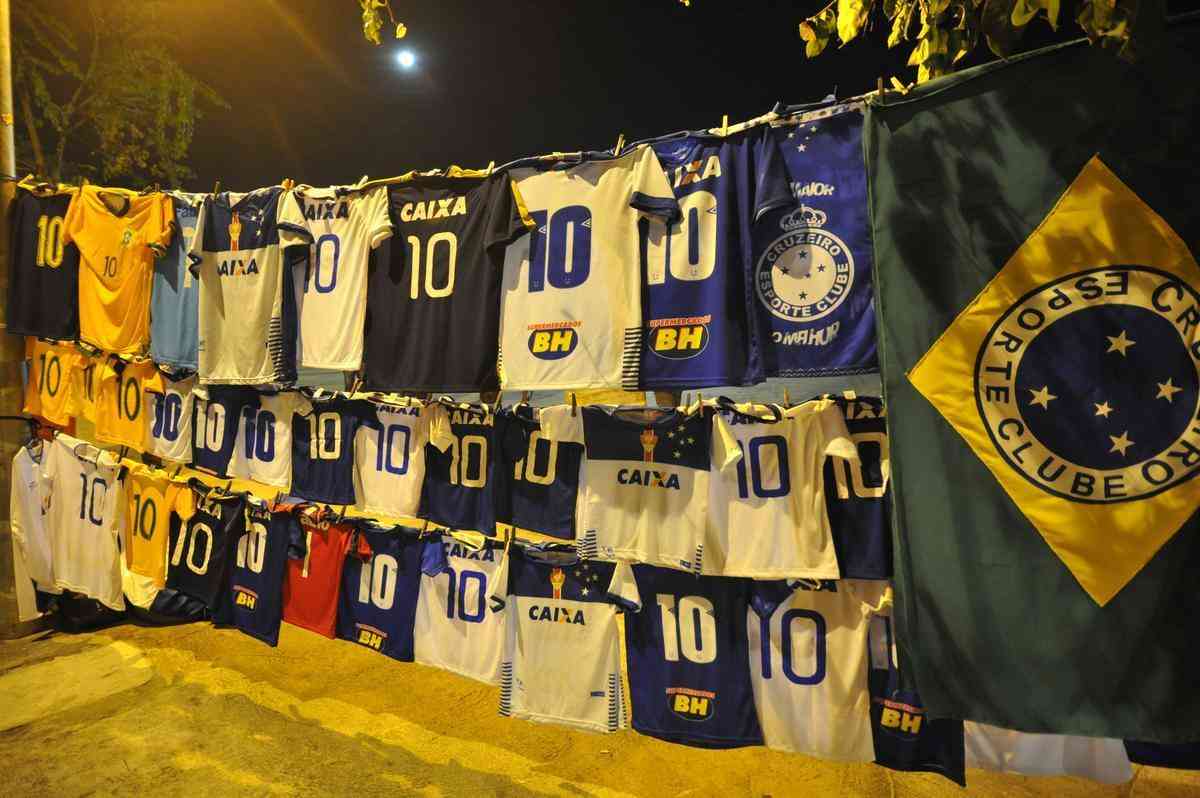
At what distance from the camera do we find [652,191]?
3.08 meters

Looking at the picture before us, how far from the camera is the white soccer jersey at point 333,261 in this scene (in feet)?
12.6

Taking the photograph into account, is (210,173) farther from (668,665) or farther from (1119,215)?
(1119,215)

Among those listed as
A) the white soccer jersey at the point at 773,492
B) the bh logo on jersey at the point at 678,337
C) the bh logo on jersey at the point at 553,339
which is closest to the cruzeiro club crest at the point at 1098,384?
the white soccer jersey at the point at 773,492

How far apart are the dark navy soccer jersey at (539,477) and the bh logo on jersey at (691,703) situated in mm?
1017

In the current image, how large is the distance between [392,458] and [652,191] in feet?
7.69

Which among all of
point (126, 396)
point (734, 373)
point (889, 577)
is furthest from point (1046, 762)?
point (126, 396)

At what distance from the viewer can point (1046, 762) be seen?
104 inches

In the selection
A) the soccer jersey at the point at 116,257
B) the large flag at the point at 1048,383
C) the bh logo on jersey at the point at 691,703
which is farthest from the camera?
the soccer jersey at the point at 116,257

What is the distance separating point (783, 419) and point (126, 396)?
5.24 m

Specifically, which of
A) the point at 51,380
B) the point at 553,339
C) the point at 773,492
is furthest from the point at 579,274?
the point at 51,380

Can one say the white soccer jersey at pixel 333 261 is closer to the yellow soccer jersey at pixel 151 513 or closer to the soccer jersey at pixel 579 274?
the soccer jersey at pixel 579 274

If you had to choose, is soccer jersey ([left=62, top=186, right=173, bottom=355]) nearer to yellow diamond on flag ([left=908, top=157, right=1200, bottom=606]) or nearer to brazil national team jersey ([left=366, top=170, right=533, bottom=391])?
brazil national team jersey ([left=366, top=170, right=533, bottom=391])

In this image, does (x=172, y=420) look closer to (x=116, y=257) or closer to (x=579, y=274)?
(x=116, y=257)

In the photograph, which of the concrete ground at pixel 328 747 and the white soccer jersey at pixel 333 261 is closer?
the concrete ground at pixel 328 747
